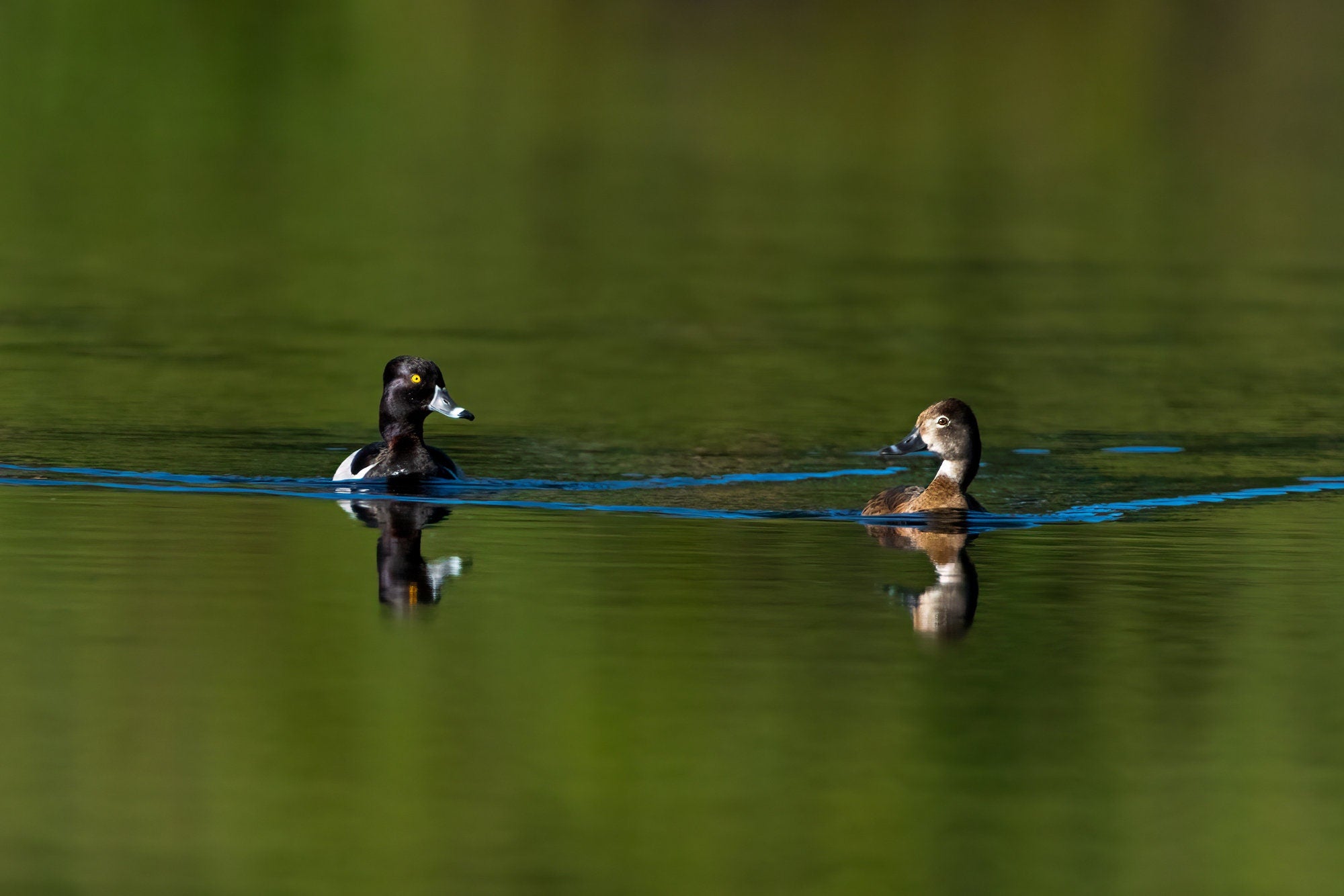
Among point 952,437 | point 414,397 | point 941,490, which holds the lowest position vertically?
point 941,490

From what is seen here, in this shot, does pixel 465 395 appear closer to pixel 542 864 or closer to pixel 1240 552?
pixel 1240 552

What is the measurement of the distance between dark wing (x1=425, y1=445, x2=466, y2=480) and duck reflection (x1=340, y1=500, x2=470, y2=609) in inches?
28.0

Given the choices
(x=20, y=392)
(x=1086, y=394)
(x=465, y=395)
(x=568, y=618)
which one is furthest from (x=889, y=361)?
(x=568, y=618)

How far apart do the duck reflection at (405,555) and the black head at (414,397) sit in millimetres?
883

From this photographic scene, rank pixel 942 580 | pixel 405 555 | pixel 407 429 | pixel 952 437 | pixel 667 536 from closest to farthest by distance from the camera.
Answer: pixel 942 580 → pixel 405 555 → pixel 667 536 → pixel 952 437 → pixel 407 429

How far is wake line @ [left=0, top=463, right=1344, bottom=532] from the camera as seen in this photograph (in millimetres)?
14797

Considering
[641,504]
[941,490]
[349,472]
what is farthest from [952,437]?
[349,472]

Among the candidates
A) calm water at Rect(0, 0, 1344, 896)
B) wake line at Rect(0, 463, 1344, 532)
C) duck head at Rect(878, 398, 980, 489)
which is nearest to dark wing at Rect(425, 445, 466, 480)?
wake line at Rect(0, 463, 1344, 532)

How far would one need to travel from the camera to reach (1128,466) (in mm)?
17047

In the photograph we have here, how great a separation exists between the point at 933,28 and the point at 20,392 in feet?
180

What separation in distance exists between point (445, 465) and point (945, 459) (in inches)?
120

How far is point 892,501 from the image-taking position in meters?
14.9

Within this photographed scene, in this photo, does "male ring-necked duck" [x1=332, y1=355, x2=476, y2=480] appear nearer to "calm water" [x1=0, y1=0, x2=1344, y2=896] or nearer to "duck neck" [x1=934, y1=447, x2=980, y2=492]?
"calm water" [x1=0, y1=0, x2=1344, y2=896]

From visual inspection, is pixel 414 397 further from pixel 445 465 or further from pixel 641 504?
pixel 641 504
